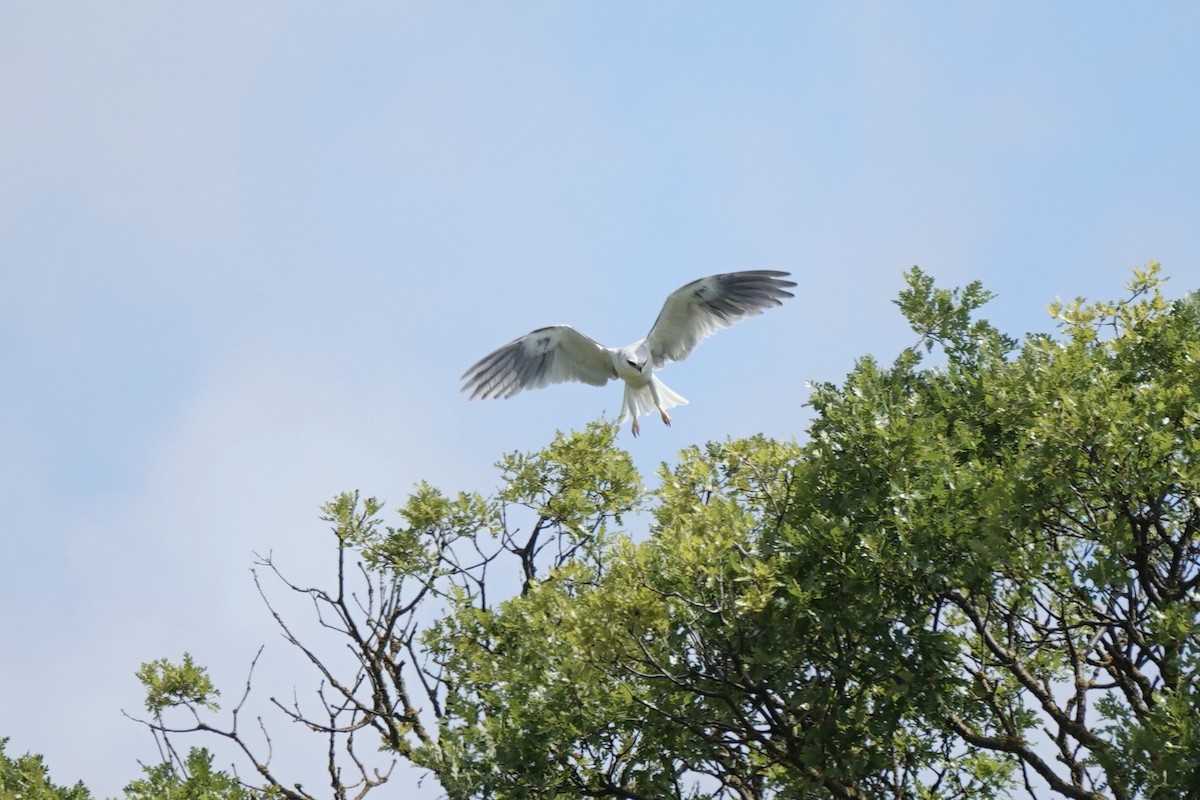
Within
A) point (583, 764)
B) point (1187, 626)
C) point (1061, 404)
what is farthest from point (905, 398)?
point (583, 764)

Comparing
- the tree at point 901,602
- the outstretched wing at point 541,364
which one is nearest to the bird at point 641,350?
the outstretched wing at point 541,364

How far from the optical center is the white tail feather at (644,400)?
15.6 m

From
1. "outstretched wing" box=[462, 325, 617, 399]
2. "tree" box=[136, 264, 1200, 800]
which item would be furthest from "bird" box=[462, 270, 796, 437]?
"tree" box=[136, 264, 1200, 800]

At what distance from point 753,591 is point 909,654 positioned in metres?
1.07

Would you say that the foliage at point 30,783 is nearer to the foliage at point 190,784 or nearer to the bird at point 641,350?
the foliage at point 190,784

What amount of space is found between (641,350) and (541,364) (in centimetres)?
139

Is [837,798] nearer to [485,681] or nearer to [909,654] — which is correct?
[909,654]

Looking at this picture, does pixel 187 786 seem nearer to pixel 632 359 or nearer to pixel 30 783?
pixel 30 783

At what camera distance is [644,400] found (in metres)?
15.7

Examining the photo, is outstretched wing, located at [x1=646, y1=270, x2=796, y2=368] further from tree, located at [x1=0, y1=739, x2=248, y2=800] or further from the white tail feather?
tree, located at [x1=0, y1=739, x2=248, y2=800]

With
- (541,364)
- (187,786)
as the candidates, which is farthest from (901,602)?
(541,364)

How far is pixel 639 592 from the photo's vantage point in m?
7.36

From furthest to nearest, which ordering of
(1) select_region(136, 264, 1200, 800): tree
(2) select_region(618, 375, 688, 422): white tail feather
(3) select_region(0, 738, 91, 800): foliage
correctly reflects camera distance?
(2) select_region(618, 375, 688, 422): white tail feather → (3) select_region(0, 738, 91, 800): foliage → (1) select_region(136, 264, 1200, 800): tree

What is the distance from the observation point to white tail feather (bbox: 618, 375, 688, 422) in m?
15.6
